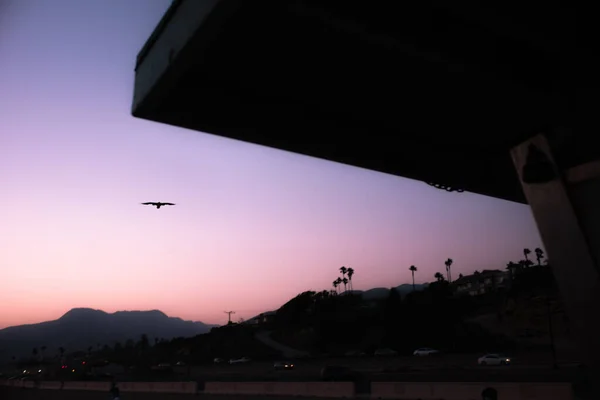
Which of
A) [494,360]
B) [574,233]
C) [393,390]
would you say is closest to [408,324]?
[494,360]

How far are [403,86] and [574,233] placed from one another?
2.68 metres

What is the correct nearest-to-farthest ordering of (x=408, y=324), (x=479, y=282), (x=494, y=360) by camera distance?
(x=494, y=360) < (x=408, y=324) < (x=479, y=282)

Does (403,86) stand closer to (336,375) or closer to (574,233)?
(574,233)

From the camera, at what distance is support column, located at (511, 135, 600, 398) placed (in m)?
5.66

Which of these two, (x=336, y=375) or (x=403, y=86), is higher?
(x=403, y=86)

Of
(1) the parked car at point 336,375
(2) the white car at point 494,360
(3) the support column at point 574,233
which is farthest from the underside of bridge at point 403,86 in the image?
(2) the white car at point 494,360

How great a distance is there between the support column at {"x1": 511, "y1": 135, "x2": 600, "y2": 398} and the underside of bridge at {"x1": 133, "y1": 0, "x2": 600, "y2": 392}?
0.05ft

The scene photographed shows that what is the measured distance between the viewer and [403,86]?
19.4 ft

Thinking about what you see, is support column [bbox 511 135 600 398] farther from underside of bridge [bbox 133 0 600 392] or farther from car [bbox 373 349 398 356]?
car [bbox 373 349 398 356]

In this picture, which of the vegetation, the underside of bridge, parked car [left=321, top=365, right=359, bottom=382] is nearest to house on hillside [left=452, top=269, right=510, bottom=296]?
the vegetation

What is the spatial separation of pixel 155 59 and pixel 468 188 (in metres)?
6.18

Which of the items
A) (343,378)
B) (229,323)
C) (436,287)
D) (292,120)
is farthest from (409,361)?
(229,323)

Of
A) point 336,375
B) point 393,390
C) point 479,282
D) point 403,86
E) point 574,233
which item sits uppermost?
point 479,282

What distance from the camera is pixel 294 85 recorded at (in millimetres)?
5969
